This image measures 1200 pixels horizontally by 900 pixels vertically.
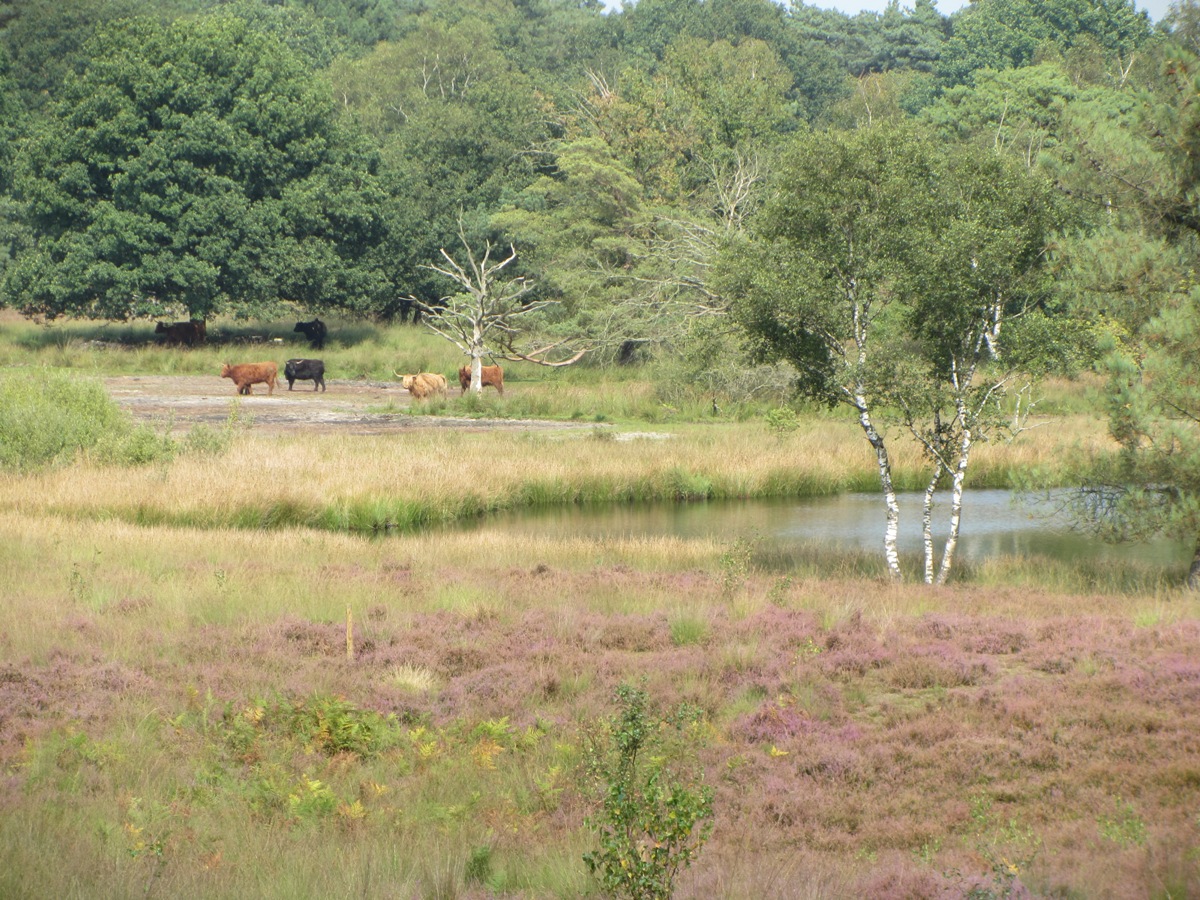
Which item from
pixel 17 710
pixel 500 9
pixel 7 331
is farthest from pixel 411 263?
pixel 500 9

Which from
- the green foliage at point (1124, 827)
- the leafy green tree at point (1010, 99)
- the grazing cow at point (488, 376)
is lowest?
the green foliage at point (1124, 827)

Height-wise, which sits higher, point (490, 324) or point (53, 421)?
point (490, 324)

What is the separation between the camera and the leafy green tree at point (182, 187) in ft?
171

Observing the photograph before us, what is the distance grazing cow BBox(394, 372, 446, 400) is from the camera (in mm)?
43094

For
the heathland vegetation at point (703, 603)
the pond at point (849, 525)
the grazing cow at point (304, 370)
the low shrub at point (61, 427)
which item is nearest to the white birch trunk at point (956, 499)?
the heathland vegetation at point (703, 603)

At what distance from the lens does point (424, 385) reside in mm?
43281

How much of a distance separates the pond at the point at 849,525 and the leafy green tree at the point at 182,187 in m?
31.1

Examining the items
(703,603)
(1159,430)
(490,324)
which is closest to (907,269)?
(1159,430)

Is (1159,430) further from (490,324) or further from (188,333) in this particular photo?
(188,333)

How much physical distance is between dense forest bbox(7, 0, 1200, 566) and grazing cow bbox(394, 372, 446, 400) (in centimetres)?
374

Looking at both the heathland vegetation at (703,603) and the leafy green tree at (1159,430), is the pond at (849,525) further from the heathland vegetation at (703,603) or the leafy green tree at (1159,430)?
the leafy green tree at (1159,430)

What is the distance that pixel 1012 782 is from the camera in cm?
894

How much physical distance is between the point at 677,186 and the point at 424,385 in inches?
686

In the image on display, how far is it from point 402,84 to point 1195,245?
246 ft
